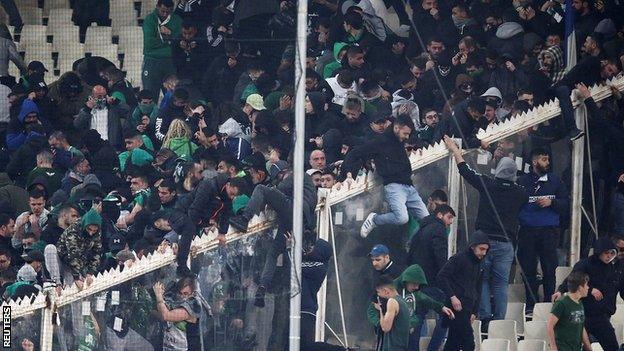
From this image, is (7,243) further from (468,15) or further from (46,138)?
(468,15)

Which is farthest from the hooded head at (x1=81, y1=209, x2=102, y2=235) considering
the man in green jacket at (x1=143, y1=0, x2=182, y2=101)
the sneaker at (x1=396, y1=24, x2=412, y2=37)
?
the sneaker at (x1=396, y1=24, x2=412, y2=37)

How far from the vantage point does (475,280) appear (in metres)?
12.4

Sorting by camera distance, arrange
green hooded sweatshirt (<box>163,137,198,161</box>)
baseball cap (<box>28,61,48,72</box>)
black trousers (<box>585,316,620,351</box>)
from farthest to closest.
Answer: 1. baseball cap (<box>28,61,48,72</box>)
2. green hooded sweatshirt (<box>163,137,198,161</box>)
3. black trousers (<box>585,316,620,351</box>)

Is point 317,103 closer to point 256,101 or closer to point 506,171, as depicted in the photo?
point 256,101

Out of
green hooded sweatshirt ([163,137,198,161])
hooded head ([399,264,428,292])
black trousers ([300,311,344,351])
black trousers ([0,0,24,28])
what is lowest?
black trousers ([300,311,344,351])

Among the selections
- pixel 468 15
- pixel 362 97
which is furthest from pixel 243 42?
pixel 468 15

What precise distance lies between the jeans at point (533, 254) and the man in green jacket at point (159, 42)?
2.94 m

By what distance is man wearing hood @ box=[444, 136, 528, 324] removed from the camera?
12648mm

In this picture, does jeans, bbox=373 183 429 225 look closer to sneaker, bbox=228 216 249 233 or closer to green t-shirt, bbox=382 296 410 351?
green t-shirt, bbox=382 296 410 351

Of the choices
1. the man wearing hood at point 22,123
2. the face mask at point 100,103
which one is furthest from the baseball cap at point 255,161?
the man wearing hood at point 22,123

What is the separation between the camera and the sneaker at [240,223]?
12273 millimetres

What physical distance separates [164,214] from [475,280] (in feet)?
7.09

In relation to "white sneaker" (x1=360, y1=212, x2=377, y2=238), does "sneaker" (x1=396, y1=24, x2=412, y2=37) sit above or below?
above

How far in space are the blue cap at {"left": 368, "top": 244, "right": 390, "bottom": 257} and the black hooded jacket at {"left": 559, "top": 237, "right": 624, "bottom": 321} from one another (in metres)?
1.18
